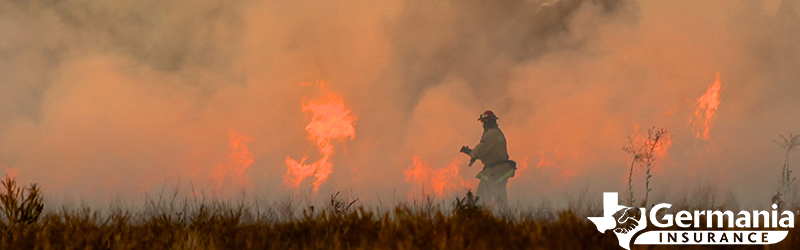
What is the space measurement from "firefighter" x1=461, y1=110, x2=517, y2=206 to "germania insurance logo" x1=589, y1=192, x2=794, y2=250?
19.8ft

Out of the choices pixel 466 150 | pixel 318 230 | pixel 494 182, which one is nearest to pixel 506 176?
pixel 494 182

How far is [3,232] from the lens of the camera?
271 inches

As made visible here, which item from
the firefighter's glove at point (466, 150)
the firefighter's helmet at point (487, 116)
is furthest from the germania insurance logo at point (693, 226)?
the firefighter's helmet at point (487, 116)

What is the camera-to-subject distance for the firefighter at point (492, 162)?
42.5 ft

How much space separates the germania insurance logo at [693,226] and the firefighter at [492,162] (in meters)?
6.03

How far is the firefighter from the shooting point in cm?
1295

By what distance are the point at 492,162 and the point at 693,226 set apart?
7242mm

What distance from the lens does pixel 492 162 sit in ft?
43.0

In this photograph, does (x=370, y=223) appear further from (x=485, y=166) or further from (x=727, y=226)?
(x=485, y=166)

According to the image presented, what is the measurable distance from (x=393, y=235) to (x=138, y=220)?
13.3 feet

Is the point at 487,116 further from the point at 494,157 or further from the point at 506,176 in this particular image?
the point at 506,176

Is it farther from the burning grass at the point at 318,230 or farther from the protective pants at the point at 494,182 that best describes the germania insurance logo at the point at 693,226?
the protective pants at the point at 494,182

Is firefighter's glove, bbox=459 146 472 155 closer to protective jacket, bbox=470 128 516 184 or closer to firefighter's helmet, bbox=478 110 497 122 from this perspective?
protective jacket, bbox=470 128 516 184

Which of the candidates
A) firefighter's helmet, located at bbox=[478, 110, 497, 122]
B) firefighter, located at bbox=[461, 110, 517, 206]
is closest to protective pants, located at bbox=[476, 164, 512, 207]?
firefighter, located at bbox=[461, 110, 517, 206]
